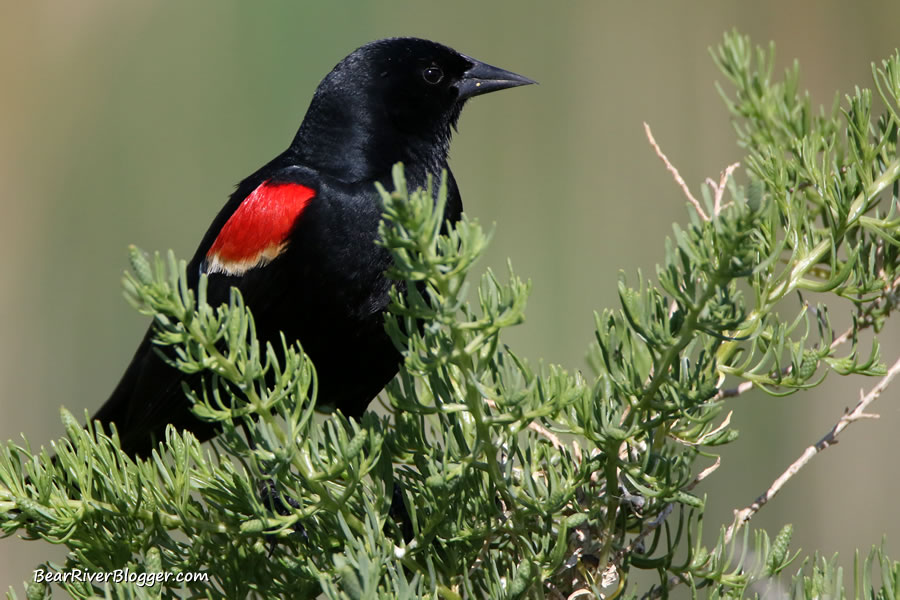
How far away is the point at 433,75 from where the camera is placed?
5.09ft

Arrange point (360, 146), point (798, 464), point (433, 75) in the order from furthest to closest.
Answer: point (433, 75) → point (360, 146) → point (798, 464)

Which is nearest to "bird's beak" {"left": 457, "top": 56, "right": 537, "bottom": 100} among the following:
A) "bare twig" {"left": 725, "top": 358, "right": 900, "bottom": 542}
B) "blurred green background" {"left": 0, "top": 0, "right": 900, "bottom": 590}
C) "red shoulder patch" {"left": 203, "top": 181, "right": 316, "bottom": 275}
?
"red shoulder patch" {"left": 203, "top": 181, "right": 316, "bottom": 275}

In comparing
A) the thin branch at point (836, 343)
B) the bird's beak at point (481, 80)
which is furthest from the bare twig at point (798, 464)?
the bird's beak at point (481, 80)

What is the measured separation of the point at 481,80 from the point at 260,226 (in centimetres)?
55

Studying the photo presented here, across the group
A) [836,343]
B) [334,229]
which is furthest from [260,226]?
[836,343]

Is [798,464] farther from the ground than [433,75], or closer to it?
closer to it

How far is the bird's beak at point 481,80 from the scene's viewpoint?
1573 millimetres

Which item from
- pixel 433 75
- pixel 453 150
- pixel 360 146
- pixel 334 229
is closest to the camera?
pixel 334 229

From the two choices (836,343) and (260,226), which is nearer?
(836,343)

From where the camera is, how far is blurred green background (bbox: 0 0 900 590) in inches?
90.5

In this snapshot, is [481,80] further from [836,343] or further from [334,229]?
[836,343]

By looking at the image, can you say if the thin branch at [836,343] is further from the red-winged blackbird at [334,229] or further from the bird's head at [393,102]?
the bird's head at [393,102]

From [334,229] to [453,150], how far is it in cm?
151

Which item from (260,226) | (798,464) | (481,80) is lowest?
(798,464)
